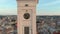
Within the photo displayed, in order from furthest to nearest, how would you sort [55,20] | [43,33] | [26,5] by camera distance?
[55,20], [43,33], [26,5]

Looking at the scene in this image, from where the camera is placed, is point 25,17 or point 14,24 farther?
point 14,24

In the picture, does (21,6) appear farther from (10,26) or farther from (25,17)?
(10,26)

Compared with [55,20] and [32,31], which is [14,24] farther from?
[32,31]

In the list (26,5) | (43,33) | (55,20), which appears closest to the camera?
(26,5)

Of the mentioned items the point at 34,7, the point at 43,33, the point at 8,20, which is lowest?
the point at 43,33

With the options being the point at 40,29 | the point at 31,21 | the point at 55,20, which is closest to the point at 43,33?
the point at 40,29

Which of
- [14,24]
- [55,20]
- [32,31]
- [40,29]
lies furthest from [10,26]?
[32,31]

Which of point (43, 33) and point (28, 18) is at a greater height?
point (28, 18)
